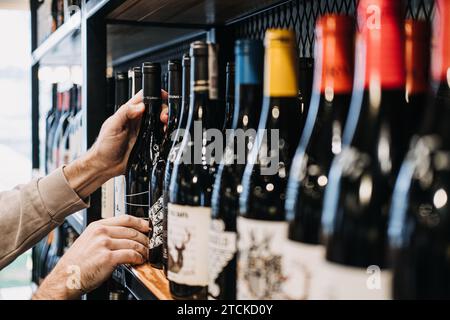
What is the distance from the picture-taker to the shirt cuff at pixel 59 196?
1.20 metres

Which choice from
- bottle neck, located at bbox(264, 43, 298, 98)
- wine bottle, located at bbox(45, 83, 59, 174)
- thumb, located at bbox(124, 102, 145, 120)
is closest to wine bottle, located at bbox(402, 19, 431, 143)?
bottle neck, located at bbox(264, 43, 298, 98)

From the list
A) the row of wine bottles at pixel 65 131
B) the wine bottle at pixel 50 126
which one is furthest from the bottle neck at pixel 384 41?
the wine bottle at pixel 50 126

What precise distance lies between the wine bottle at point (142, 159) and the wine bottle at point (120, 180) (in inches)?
0.5

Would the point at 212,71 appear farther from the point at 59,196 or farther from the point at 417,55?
the point at 59,196

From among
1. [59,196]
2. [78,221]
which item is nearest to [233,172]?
[59,196]

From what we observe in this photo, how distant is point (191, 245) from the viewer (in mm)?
641

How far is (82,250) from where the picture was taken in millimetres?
938

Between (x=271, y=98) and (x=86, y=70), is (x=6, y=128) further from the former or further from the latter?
(x=271, y=98)

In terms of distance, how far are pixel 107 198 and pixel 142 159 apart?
0.54 feet

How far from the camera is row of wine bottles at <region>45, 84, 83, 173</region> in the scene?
192 centimetres

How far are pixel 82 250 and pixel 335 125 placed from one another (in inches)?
20.7

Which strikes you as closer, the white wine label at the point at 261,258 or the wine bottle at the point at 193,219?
the white wine label at the point at 261,258

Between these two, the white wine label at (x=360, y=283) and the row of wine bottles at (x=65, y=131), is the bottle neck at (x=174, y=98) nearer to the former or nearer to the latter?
the white wine label at (x=360, y=283)
